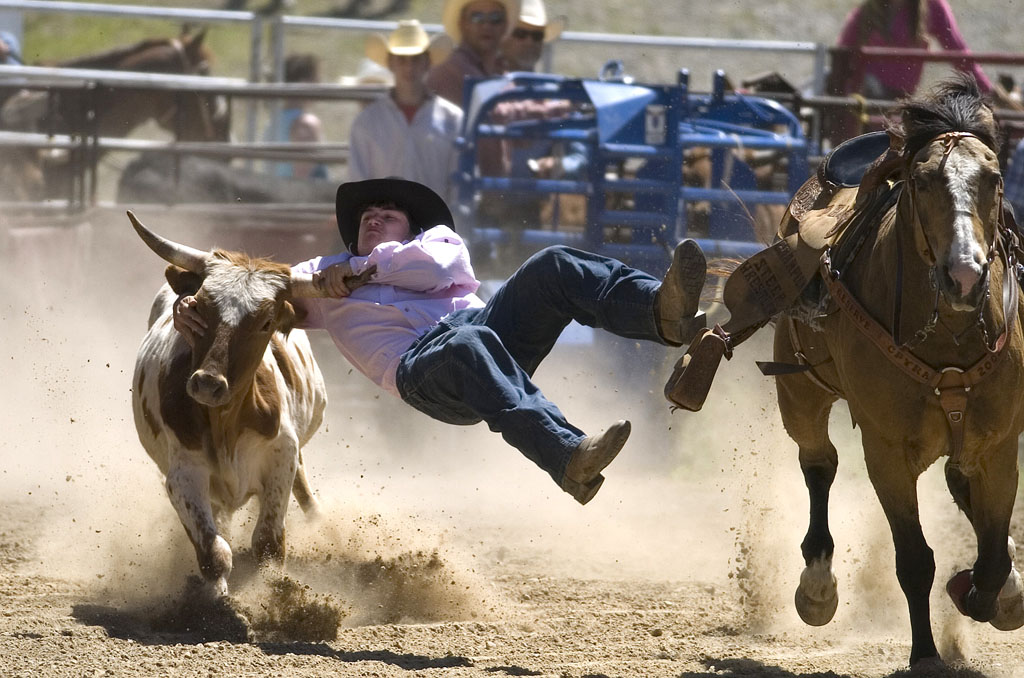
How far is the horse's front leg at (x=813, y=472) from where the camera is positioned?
4.98 m

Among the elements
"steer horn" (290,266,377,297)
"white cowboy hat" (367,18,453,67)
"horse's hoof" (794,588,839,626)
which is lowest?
"horse's hoof" (794,588,839,626)

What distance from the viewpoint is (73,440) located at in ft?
25.0

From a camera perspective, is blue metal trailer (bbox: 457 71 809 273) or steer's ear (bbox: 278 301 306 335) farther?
blue metal trailer (bbox: 457 71 809 273)

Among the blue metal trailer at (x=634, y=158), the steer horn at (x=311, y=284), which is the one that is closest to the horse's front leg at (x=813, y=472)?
the steer horn at (x=311, y=284)

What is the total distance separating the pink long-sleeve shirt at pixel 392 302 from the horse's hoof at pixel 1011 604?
2123 mm

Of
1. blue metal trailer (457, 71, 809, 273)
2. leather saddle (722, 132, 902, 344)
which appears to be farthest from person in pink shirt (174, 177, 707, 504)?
blue metal trailer (457, 71, 809, 273)

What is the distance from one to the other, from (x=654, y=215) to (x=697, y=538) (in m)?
2.20

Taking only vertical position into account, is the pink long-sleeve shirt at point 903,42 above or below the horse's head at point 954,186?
below

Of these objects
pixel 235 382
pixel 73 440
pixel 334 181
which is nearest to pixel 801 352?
pixel 235 382

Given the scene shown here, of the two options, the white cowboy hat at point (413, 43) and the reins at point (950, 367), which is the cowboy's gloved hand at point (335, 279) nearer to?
the reins at point (950, 367)

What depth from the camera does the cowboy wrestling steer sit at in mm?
4648

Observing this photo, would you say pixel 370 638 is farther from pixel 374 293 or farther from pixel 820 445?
pixel 820 445

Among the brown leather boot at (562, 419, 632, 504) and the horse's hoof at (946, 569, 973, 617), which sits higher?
the brown leather boot at (562, 419, 632, 504)

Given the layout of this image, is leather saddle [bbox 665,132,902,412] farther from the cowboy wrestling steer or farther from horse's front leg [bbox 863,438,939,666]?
the cowboy wrestling steer
